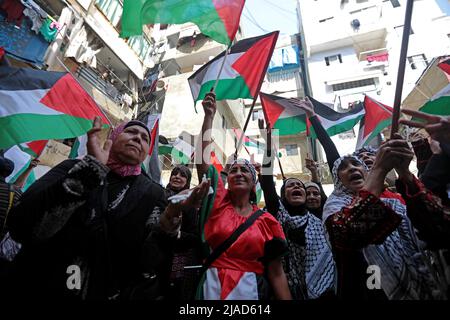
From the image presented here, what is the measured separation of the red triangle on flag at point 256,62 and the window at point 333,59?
60.4 ft

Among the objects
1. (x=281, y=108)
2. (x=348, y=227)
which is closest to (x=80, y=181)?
(x=348, y=227)

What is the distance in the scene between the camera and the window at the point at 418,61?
49.7 ft

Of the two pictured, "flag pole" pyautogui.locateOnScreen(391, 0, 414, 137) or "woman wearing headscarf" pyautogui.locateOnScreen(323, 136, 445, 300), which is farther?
"flag pole" pyautogui.locateOnScreen(391, 0, 414, 137)

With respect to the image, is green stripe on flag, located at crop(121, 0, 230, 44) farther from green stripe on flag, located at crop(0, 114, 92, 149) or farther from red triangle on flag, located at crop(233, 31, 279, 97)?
green stripe on flag, located at crop(0, 114, 92, 149)

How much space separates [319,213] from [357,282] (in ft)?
5.08

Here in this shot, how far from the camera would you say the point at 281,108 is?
4.74 meters

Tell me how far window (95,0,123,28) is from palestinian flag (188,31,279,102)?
7845 millimetres

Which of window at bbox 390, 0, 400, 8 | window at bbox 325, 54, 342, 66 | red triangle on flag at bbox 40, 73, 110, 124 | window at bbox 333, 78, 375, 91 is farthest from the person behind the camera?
window at bbox 325, 54, 342, 66

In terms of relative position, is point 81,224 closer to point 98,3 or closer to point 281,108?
point 281,108

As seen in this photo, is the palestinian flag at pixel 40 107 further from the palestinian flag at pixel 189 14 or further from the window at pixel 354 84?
the window at pixel 354 84

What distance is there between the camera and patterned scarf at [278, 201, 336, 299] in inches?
75.2

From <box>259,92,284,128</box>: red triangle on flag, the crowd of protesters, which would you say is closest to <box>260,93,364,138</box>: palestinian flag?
<box>259,92,284,128</box>: red triangle on flag

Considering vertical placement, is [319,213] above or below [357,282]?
above
